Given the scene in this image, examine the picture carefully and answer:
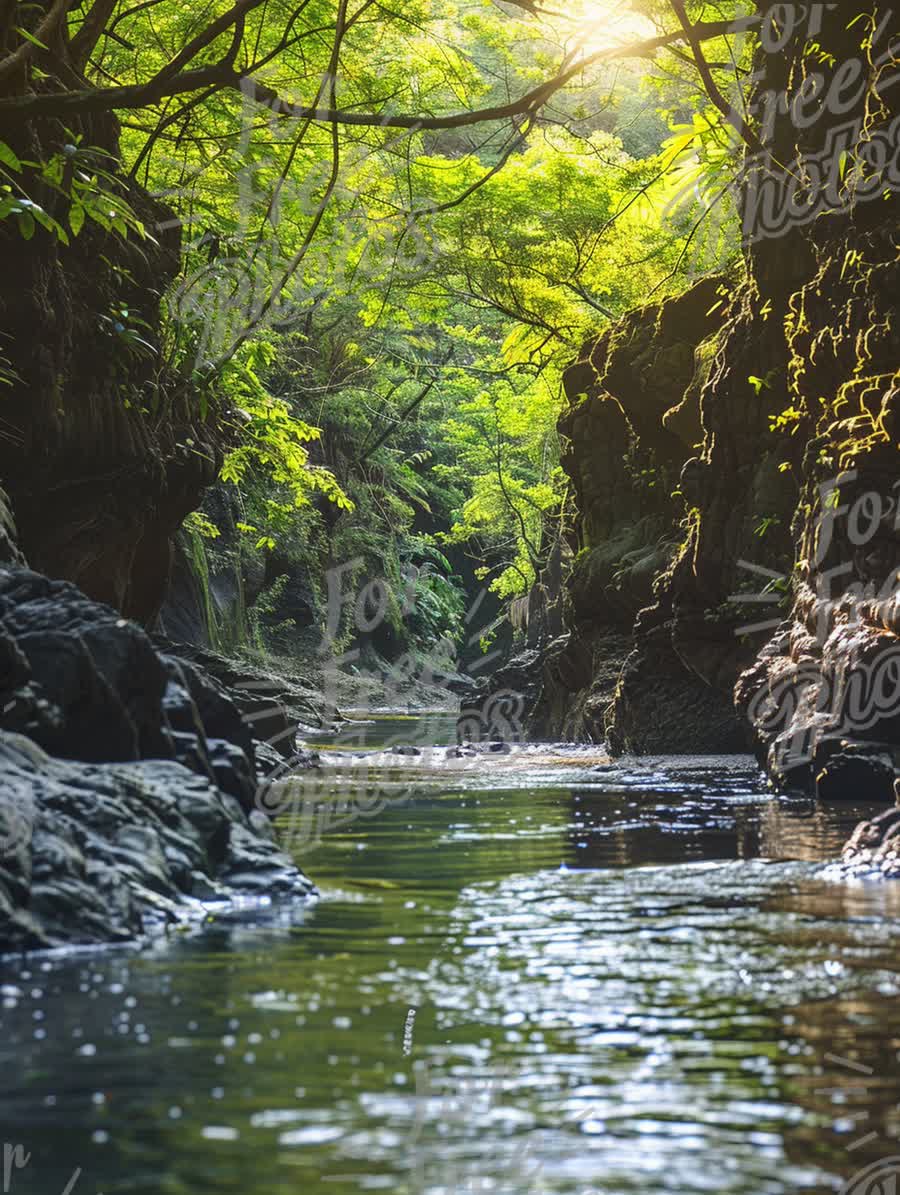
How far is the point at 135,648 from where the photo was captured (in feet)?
19.3

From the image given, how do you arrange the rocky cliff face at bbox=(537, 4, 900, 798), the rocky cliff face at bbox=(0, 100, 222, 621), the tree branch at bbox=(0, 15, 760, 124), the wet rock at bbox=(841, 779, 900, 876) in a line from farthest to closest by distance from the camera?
the rocky cliff face at bbox=(537, 4, 900, 798) → the rocky cliff face at bbox=(0, 100, 222, 621) → the tree branch at bbox=(0, 15, 760, 124) → the wet rock at bbox=(841, 779, 900, 876)

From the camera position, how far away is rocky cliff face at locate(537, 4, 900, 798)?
10469 mm

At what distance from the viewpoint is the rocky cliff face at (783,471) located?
10.5 meters

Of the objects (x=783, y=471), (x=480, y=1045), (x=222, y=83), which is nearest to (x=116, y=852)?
(x=480, y=1045)

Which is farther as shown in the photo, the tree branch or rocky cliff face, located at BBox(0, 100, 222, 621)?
rocky cliff face, located at BBox(0, 100, 222, 621)

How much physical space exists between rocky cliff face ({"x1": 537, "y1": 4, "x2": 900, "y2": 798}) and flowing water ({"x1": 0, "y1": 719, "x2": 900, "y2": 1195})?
4892 millimetres

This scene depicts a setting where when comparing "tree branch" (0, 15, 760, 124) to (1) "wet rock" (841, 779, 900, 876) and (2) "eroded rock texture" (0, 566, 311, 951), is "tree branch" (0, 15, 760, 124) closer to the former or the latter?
(2) "eroded rock texture" (0, 566, 311, 951)

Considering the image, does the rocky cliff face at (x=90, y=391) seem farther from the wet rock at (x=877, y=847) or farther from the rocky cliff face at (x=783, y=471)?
the wet rock at (x=877, y=847)

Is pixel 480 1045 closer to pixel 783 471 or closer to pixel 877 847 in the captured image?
pixel 877 847

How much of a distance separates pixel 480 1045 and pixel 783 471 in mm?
11286

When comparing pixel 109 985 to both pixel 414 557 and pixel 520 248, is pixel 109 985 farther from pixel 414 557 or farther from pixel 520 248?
pixel 414 557

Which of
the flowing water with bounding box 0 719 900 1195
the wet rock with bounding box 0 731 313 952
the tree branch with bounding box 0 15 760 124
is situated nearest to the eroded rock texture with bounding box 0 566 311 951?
the wet rock with bounding box 0 731 313 952

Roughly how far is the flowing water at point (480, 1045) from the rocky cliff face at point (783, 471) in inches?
193

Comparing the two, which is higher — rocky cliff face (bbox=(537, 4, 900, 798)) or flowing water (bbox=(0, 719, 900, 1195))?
rocky cliff face (bbox=(537, 4, 900, 798))
